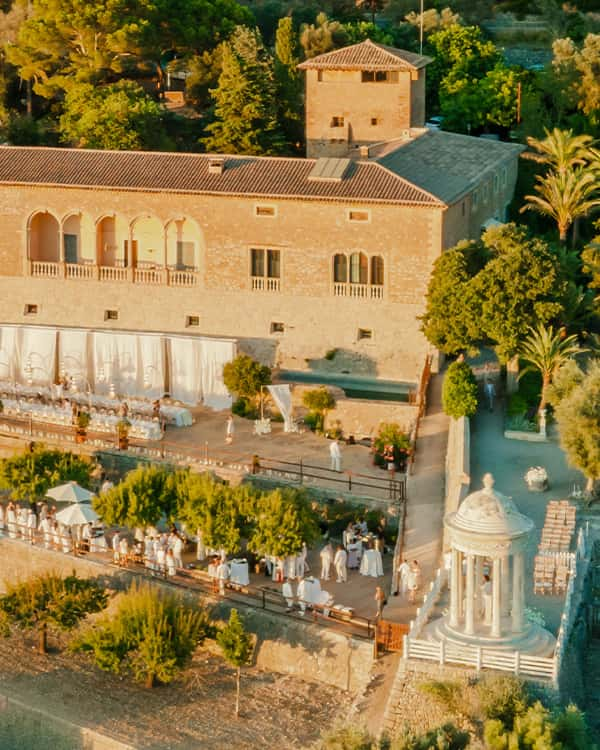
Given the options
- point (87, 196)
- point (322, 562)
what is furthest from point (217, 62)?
point (322, 562)

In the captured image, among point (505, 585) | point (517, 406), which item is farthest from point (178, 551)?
point (505, 585)

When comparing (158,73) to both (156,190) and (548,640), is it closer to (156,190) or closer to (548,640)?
(156,190)

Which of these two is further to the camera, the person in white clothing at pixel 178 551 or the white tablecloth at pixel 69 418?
the white tablecloth at pixel 69 418

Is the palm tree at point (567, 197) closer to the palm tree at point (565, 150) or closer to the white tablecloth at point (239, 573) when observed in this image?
the palm tree at point (565, 150)

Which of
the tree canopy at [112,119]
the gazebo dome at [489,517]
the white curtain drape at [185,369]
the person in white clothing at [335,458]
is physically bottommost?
the person in white clothing at [335,458]

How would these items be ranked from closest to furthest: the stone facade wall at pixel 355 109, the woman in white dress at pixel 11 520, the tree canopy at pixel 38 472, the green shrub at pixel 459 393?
1. the woman in white dress at pixel 11 520
2. the tree canopy at pixel 38 472
3. the green shrub at pixel 459 393
4. the stone facade wall at pixel 355 109

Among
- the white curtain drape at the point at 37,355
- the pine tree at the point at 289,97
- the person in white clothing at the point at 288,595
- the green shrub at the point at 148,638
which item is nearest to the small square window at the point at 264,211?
the white curtain drape at the point at 37,355

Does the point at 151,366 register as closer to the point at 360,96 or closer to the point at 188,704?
the point at 360,96

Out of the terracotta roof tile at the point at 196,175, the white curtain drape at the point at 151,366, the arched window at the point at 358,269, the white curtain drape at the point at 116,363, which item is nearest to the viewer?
the terracotta roof tile at the point at 196,175
